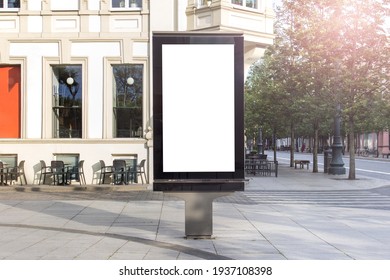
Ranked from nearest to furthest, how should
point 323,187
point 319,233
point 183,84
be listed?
point 183,84
point 319,233
point 323,187

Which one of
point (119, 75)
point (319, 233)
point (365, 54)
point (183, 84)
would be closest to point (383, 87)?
point (365, 54)

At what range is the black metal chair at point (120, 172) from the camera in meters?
19.4

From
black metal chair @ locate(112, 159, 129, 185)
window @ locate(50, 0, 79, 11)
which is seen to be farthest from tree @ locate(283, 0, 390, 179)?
window @ locate(50, 0, 79, 11)

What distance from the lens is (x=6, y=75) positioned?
66.8 feet

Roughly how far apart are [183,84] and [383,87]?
16604mm

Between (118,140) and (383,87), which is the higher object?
(383,87)

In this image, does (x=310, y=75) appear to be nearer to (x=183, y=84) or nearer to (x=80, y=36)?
(x=80, y=36)

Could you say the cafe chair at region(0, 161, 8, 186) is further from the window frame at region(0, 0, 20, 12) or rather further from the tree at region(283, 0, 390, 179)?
the tree at region(283, 0, 390, 179)

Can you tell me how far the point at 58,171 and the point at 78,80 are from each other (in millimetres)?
3692

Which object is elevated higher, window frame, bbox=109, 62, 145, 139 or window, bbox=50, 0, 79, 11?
window, bbox=50, 0, 79, 11

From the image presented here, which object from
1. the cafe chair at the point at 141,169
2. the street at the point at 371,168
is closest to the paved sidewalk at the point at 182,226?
the cafe chair at the point at 141,169

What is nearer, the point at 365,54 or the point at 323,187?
the point at 323,187

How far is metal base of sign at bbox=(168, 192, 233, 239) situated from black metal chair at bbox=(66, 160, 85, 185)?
11567 mm

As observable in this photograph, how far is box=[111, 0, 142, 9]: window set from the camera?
20641 mm
